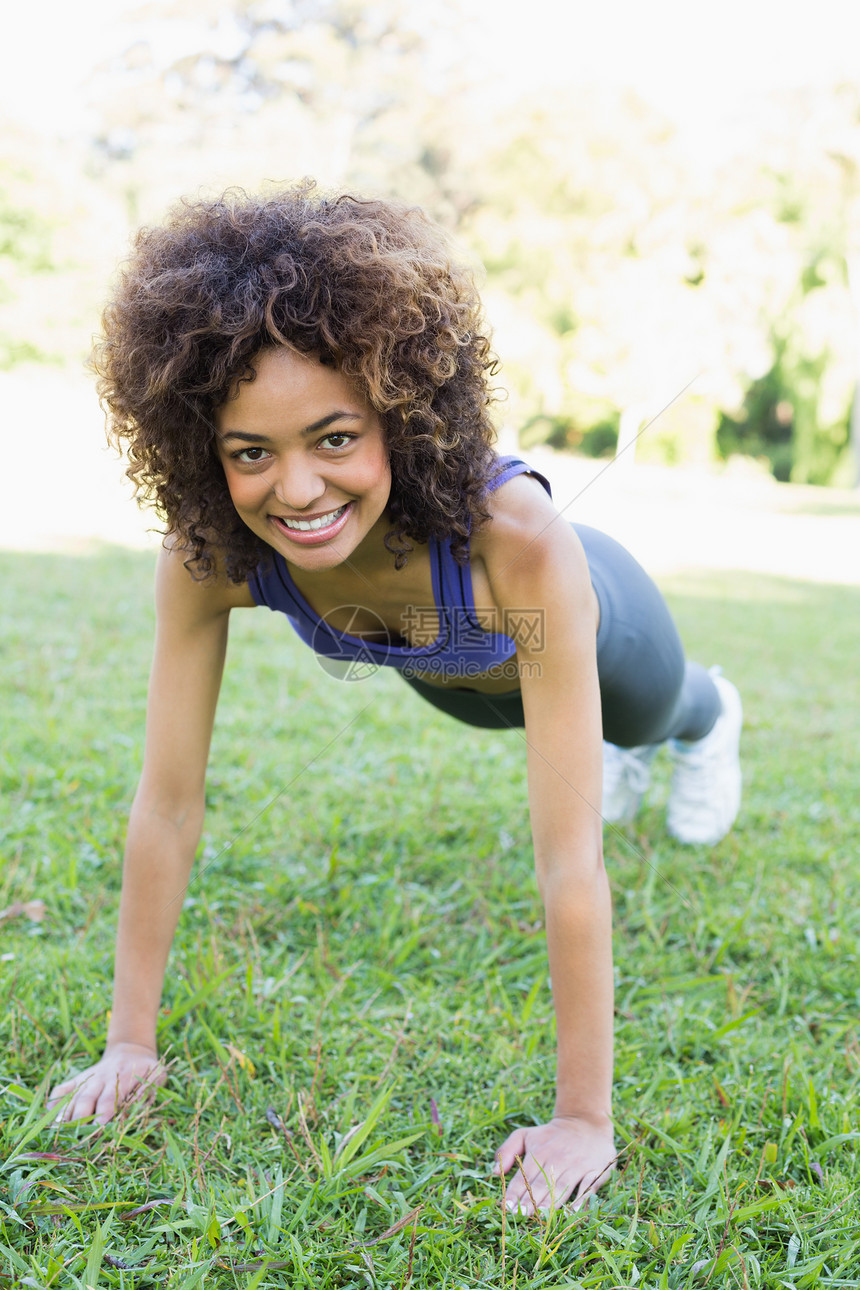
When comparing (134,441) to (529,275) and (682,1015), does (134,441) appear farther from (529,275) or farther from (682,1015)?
(529,275)

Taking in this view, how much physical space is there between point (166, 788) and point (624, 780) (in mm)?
1437

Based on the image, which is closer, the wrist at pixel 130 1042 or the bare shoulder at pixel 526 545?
the bare shoulder at pixel 526 545

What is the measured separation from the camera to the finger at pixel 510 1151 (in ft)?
5.23

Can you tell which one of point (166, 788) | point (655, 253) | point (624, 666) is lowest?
point (166, 788)

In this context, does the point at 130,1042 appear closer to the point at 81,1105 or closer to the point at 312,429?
the point at 81,1105

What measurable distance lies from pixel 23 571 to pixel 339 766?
12.8 ft

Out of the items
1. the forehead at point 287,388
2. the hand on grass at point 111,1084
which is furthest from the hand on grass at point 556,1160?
the forehead at point 287,388

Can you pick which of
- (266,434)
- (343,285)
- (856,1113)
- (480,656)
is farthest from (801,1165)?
(343,285)

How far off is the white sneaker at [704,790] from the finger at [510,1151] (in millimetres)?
1351

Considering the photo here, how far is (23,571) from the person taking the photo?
643 centimetres

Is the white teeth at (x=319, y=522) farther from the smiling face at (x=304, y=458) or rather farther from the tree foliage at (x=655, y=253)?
the tree foliage at (x=655, y=253)

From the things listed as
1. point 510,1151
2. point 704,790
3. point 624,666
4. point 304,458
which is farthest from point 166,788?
point 704,790

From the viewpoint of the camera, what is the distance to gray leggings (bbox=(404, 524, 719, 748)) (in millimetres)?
2221

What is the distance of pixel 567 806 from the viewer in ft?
5.44
